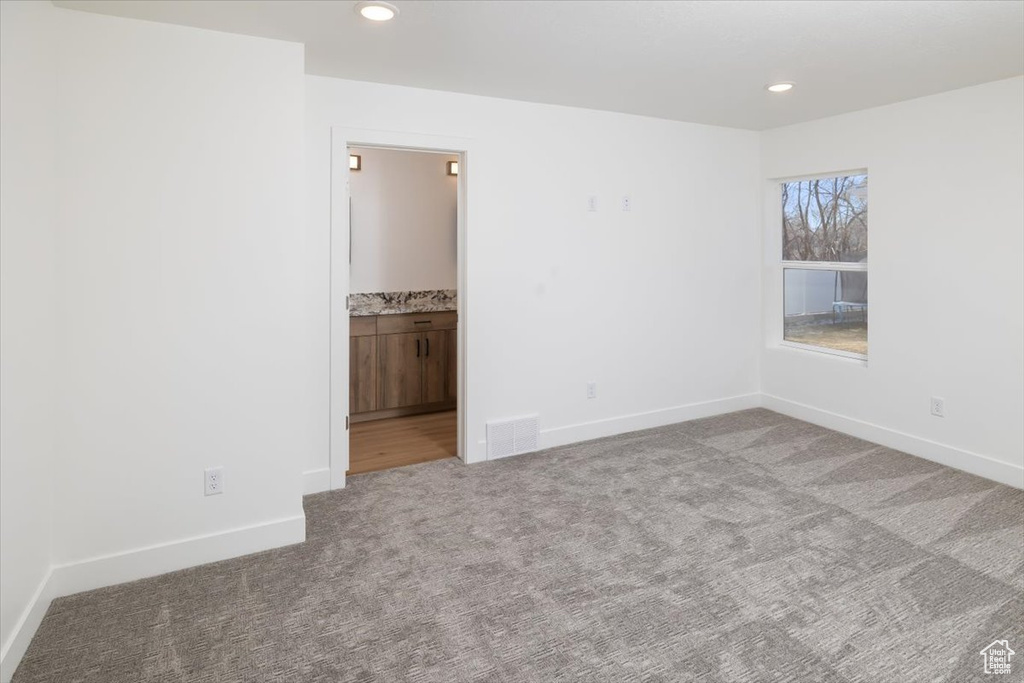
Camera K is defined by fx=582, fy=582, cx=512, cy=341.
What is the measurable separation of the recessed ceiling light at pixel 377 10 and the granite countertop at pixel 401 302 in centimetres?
283

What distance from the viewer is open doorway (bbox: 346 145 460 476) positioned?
5020mm

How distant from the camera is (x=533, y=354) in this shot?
4125mm

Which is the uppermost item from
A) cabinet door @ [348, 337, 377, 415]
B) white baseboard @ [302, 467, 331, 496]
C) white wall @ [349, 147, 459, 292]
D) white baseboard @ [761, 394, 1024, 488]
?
white wall @ [349, 147, 459, 292]

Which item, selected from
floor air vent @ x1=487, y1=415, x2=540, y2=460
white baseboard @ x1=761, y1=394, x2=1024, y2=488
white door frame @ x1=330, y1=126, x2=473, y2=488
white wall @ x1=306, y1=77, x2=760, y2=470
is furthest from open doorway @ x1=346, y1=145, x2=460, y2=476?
white baseboard @ x1=761, y1=394, x2=1024, y2=488

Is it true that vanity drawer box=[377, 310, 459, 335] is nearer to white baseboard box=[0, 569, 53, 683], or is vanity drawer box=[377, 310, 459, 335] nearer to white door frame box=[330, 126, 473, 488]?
white door frame box=[330, 126, 473, 488]

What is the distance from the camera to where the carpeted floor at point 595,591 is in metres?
1.99

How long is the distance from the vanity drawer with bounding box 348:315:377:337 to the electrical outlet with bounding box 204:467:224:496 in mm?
2309

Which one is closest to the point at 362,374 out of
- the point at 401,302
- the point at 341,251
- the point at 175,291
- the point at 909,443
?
the point at 401,302

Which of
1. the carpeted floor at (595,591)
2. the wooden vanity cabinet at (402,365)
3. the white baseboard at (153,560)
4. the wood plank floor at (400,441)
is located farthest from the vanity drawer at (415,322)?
the white baseboard at (153,560)

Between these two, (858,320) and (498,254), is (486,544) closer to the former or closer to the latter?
(498,254)

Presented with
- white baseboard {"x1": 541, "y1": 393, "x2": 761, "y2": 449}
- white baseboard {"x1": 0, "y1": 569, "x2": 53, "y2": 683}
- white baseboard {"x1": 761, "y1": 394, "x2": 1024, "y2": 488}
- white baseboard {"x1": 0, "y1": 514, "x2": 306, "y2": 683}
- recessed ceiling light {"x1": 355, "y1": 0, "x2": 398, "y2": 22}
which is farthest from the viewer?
white baseboard {"x1": 541, "y1": 393, "x2": 761, "y2": 449}

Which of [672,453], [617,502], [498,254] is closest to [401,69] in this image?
[498,254]

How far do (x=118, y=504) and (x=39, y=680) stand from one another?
754mm

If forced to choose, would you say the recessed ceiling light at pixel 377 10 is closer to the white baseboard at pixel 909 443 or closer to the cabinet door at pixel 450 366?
the cabinet door at pixel 450 366
